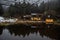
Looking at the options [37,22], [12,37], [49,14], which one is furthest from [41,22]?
[12,37]

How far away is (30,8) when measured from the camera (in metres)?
3.87

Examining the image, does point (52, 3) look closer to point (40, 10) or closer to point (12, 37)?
point (40, 10)

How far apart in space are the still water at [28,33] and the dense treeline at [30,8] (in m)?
0.51

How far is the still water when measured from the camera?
9.65 ft

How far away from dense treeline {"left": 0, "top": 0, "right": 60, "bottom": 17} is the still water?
1.66 ft

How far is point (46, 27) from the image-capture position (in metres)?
3.45

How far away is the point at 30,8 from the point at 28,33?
0.93m

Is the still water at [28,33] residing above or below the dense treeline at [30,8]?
below

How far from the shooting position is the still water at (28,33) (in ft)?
9.65

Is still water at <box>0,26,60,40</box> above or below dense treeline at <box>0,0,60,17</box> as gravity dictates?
below

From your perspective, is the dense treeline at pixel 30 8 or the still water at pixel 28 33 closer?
the still water at pixel 28 33

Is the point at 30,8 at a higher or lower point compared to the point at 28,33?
higher

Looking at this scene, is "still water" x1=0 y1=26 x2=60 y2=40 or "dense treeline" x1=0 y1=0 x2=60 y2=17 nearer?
"still water" x1=0 y1=26 x2=60 y2=40

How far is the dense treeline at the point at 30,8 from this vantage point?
380 centimetres
